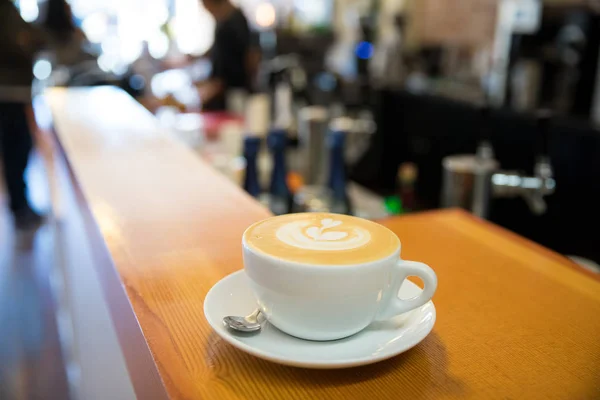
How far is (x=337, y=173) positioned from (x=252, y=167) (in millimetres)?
237

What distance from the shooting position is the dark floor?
7.05 ft

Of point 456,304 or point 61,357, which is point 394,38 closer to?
point 61,357

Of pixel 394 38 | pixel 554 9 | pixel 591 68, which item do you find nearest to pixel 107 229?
pixel 591 68

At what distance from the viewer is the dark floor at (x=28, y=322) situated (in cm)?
215

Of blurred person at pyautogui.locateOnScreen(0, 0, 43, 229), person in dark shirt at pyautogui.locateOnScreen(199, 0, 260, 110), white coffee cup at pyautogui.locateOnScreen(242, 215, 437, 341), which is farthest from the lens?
blurred person at pyautogui.locateOnScreen(0, 0, 43, 229)

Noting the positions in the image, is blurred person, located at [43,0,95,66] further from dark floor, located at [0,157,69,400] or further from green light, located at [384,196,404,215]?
green light, located at [384,196,404,215]

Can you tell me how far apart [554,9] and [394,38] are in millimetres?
1747

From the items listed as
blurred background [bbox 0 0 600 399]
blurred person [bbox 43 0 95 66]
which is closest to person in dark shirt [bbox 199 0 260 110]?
blurred background [bbox 0 0 600 399]

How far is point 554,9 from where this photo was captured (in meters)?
3.67

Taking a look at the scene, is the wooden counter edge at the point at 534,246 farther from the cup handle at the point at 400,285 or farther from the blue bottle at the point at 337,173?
the blue bottle at the point at 337,173

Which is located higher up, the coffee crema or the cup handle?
the coffee crema

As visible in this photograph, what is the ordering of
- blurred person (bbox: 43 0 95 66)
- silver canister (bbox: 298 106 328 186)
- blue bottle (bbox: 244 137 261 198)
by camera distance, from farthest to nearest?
blurred person (bbox: 43 0 95 66) < silver canister (bbox: 298 106 328 186) < blue bottle (bbox: 244 137 261 198)

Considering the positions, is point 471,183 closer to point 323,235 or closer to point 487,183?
point 487,183

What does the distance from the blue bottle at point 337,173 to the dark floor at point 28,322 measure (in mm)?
1367
